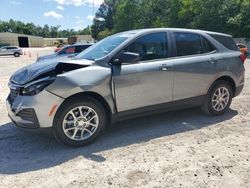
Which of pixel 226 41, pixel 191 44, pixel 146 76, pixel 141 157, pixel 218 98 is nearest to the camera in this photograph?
pixel 141 157

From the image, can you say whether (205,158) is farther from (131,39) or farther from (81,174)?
(131,39)

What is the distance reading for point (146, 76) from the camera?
15.3 ft

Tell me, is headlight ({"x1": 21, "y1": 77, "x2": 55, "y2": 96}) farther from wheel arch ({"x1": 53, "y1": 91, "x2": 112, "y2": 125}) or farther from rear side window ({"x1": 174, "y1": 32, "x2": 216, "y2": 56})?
rear side window ({"x1": 174, "y1": 32, "x2": 216, "y2": 56})

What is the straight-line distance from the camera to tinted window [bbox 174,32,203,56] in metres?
5.12

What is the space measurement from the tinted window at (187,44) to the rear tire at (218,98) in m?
0.80

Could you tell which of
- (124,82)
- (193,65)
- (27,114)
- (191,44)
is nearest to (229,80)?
(193,65)

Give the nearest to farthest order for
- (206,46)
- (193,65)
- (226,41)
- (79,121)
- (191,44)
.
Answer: (79,121), (193,65), (191,44), (206,46), (226,41)

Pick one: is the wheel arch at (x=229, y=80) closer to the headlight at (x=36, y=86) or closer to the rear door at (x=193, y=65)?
the rear door at (x=193, y=65)

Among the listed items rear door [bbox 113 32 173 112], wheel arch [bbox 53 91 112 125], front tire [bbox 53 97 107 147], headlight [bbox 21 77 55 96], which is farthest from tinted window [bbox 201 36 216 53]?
headlight [bbox 21 77 55 96]

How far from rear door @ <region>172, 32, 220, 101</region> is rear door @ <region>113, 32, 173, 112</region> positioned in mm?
194

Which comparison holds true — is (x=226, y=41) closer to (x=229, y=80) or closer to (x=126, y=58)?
(x=229, y=80)

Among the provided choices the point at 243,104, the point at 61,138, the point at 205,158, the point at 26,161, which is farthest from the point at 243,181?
Answer: the point at 243,104

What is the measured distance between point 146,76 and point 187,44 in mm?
1179

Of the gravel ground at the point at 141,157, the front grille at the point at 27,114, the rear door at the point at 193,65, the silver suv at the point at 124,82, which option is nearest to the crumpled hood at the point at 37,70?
the silver suv at the point at 124,82
